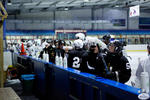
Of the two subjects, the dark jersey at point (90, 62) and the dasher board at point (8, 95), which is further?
the dark jersey at point (90, 62)

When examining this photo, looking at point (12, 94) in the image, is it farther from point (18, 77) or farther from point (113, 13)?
point (113, 13)

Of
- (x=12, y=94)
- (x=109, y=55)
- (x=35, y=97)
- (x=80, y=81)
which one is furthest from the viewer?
(x=35, y=97)

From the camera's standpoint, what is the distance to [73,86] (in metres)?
4.11

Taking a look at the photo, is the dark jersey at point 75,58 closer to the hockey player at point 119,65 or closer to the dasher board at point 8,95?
the hockey player at point 119,65

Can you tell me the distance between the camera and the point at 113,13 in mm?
30406

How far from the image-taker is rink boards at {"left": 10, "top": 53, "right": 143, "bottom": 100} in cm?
265

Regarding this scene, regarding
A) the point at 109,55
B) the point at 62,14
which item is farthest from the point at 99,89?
the point at 62,14

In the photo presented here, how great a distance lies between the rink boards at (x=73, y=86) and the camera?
8.71 ft

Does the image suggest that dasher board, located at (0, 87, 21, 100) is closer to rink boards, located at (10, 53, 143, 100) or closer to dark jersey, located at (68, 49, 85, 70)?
rink boards, located at (10, 53, 143, 100)

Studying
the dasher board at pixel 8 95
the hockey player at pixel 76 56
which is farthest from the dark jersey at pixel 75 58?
the dasher board at pixel 8 95

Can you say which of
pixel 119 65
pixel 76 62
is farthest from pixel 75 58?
pixel 119 65

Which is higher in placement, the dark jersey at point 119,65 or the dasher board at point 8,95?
the dark jersey at point 119,65

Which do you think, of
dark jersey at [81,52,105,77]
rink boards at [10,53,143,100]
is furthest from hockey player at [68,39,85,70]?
dark jersey at [81,52,105,77]

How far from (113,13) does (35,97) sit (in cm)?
2521
